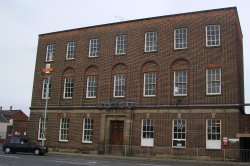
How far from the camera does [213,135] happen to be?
29.8 meters

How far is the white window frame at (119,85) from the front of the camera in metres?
35.7

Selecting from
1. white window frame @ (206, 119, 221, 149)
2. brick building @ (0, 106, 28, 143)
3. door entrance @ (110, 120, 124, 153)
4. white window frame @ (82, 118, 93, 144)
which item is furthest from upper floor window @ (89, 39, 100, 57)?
brick building @ (0, 106, 28, 143)

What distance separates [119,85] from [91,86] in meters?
3.51

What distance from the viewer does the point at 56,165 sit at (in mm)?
20594

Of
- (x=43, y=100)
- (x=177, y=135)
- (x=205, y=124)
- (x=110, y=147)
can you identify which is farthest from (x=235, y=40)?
(x=43, y=100)

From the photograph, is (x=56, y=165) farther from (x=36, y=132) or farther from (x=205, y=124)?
(x=36, y=132)

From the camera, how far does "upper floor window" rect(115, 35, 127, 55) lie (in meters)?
36.6

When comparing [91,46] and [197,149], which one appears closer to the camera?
[197,149]

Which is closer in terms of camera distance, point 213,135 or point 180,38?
point 213,135

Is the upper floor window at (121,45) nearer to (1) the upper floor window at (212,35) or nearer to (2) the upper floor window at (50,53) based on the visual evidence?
(1) the upper floor window at (212,35)

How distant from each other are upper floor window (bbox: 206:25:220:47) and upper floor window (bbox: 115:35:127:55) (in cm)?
856

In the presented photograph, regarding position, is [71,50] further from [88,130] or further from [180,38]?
[180,38]

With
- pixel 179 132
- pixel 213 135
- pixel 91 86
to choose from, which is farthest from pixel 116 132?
pixel 213 135

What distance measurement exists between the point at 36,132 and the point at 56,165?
68.8ft
